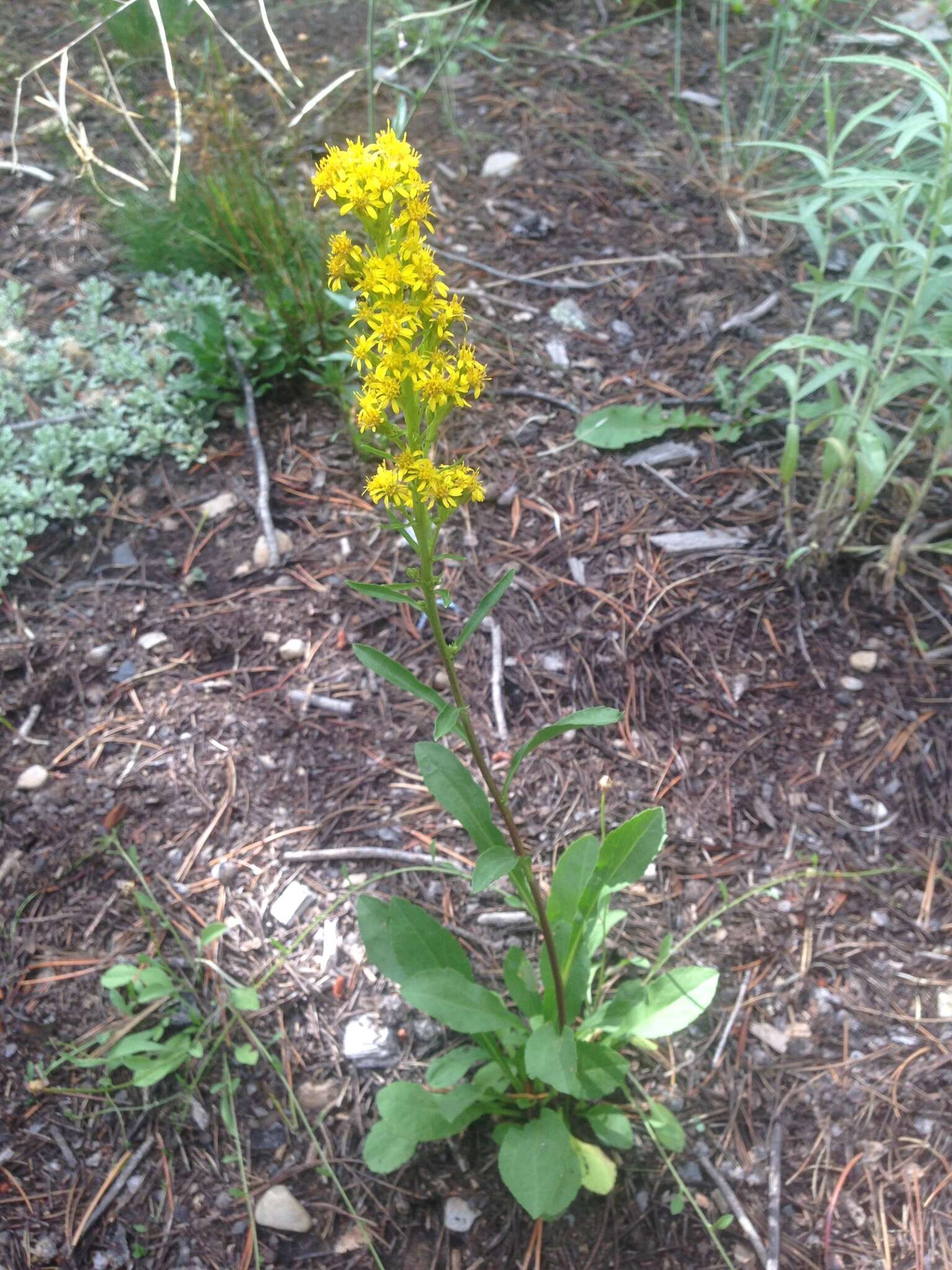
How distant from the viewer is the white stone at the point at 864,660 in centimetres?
228

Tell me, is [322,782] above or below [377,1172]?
above

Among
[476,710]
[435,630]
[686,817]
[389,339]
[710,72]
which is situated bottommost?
[686,817]

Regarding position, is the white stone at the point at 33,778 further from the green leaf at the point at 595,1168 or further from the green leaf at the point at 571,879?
the green leaf at the point at 595,1168

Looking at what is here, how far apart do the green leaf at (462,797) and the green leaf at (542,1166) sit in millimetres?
516

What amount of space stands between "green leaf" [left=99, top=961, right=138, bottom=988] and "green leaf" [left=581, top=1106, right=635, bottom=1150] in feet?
2.97

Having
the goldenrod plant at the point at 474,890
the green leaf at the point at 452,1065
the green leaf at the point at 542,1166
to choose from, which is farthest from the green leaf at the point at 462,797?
the green leaf at the point at 542,1166

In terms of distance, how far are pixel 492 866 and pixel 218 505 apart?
1706mm

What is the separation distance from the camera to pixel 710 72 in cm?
357

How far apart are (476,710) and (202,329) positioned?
142 centimetres

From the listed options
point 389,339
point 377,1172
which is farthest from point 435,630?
point 377,1172

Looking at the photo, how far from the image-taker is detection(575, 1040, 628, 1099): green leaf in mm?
1600

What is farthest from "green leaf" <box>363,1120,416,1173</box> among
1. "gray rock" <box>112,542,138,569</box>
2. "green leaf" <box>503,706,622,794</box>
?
"gray rock" <box>112,542,138,569</box>

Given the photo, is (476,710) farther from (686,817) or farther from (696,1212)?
(696,1212)

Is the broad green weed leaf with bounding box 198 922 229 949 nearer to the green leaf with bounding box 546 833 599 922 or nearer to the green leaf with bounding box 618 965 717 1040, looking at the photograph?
the green leaf with bounding box 546 833 599 922
